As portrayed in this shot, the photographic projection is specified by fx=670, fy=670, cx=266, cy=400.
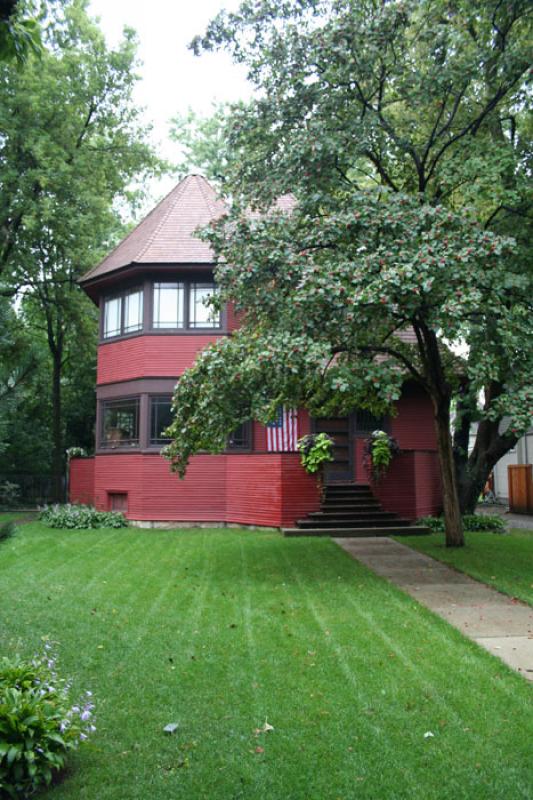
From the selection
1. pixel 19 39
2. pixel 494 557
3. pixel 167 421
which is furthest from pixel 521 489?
pixel 19 39

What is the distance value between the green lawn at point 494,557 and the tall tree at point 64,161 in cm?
1376

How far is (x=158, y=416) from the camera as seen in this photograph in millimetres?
16422

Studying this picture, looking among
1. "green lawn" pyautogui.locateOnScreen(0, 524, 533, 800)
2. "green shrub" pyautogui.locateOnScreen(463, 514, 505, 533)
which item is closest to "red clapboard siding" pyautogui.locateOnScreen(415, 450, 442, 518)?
"green shrub" pyautogui.locateOnScreen(463, 514, 505, 533)

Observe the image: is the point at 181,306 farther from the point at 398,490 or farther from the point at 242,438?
the point at 398,490

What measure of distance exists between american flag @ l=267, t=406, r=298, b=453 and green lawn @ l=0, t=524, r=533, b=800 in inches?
265

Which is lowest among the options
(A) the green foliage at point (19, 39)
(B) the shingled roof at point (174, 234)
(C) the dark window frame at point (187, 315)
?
(A) the green foliage at point (19, 39)

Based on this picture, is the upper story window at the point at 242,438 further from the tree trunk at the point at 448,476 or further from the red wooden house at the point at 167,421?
the tree trunk at the point at 448,476

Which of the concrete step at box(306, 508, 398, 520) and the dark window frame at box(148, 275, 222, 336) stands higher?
the dark window frame at box(148, 275, 222, 336)

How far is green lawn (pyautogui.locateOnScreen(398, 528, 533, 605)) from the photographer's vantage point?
345 inches

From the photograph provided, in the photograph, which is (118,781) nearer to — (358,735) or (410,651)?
(358,735)

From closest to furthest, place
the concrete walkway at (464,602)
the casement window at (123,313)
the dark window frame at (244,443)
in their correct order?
the concrete walkway at (464,602), the dark window frame at (244,443), the casement window at (123,313)

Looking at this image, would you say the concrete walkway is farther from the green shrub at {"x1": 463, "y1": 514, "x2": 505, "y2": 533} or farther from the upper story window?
the upper story window

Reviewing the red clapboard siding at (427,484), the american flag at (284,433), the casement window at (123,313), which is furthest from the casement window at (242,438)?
the red clapboard siding at (427,484)

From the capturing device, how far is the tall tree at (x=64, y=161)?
19.5 metres
